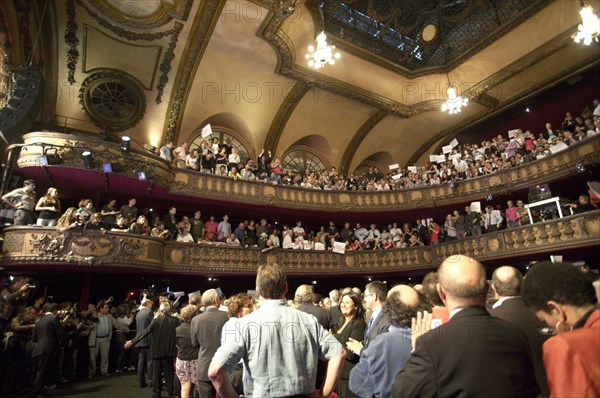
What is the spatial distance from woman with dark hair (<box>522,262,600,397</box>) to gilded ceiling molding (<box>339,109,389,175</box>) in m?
16.7

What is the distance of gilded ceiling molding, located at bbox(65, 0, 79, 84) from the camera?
10827 mm

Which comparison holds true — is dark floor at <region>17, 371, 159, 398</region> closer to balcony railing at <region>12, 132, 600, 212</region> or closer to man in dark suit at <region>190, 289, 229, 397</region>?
man in dark suit at <region>190, 289, 229, 397</region>

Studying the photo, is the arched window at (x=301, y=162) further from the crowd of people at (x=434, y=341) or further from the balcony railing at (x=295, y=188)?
the crowd of people at (x=434, y=341)

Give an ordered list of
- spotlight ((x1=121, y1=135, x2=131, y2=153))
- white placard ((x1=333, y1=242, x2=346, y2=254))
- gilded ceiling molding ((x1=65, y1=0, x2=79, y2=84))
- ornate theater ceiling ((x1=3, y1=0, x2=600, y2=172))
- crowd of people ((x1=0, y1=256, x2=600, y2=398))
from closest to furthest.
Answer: crowd of people ((x1=0, y1=256, x2=600, y2=398)), spotlight ((x1=121, y1=135, x2=131, y2=153)), gilded ceiling molding ((x1=65, y1=0, x2=79, y2=84)), ornate theater ceiling ((x1=3, y1=0, x2=600, y2=172)), white placard ((x1=333, y1=242, x2=346, y2=254))

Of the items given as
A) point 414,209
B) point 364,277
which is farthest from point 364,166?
point 364,277

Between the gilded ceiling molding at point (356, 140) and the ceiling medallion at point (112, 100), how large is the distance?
972 cm

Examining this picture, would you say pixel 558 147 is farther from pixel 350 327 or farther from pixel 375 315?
pixel 375 315

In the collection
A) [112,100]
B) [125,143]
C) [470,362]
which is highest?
[112,100]

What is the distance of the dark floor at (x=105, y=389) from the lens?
231 inches

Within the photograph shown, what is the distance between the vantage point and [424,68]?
1593 centimetres

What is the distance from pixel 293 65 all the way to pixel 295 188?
16.4 feet

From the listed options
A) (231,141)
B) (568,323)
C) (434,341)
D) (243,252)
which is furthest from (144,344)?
(231,141)

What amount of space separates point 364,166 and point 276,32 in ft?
30.5

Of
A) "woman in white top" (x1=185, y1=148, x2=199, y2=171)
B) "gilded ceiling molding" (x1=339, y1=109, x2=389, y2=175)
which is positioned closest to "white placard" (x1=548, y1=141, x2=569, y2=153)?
"gilded ceiling molding" (x1=339, y1=109, x2=389, y2=175)
